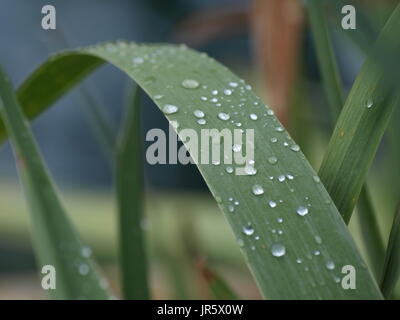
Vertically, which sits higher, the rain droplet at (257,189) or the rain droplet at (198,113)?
the rain droplet at (198,113)

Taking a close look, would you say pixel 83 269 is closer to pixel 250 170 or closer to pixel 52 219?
pixel 52 219

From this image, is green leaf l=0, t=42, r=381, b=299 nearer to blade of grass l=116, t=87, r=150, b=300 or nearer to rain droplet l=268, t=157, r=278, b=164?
rain droplet l=268, t=157, r=278, b=164

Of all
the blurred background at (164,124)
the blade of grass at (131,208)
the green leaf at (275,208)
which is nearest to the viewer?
the green leaf at (275,208)

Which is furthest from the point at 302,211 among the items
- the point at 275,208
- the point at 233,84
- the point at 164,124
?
the point at 164,124

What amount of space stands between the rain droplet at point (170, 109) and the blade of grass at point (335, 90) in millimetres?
137

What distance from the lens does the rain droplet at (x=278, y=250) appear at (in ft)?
1.04

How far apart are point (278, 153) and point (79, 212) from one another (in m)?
1.06

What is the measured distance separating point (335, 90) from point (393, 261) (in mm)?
149

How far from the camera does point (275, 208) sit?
0.33 meters

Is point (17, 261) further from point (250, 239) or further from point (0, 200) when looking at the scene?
point (250, 239)

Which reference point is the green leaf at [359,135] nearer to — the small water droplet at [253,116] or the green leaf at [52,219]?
the small water droplet at [253,116]

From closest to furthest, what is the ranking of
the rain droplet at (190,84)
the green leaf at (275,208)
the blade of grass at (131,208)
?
the green leaf at (275,208)
the rain droplet at (190,84)
the blade of grass at (131,208)

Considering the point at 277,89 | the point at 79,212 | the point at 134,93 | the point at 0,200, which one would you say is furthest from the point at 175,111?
the point at 0,200

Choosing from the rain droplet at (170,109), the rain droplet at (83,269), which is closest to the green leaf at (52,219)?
→ the rain droplet at (83,269)
